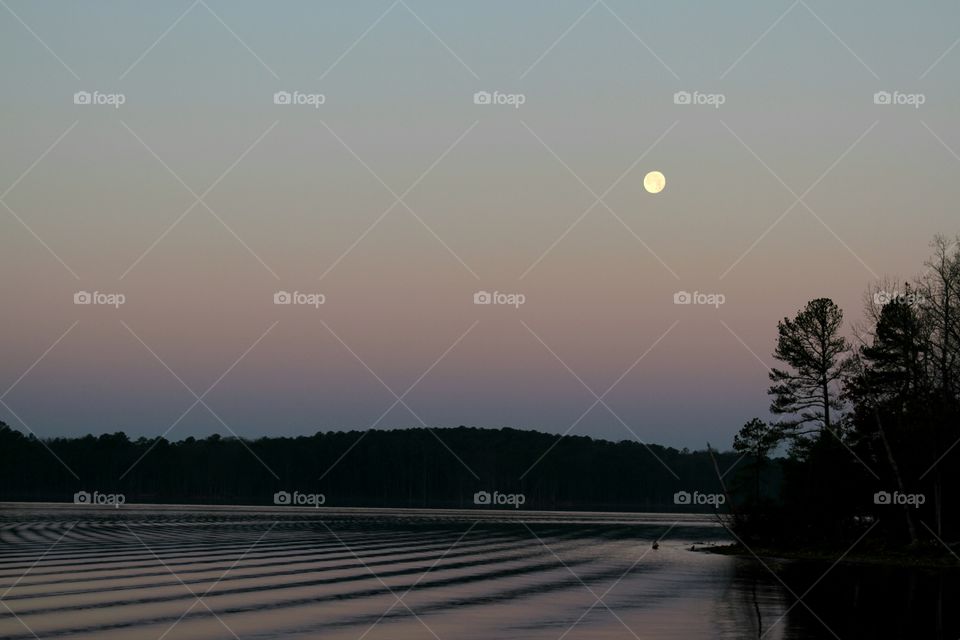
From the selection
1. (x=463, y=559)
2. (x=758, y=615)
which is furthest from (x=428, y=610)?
(x=463, y=559)

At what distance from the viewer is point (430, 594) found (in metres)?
45.5

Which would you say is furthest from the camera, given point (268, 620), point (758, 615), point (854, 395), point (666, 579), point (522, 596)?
point (854, 395)

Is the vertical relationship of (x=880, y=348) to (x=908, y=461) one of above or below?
above

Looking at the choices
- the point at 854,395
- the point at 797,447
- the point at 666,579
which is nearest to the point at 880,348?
the point at 854,395

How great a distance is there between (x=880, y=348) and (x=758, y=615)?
43307 millimetres

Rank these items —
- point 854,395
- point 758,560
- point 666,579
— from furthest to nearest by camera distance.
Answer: point 854,395 < point 758,560 < point 666,579

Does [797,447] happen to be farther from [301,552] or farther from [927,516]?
[301,552]

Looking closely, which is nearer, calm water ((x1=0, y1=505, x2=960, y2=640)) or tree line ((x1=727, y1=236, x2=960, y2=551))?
calm water ((x1=0, y1=505, x2=960, y2=640))

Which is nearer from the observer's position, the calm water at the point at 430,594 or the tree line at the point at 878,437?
the calm water at the point at 430,594

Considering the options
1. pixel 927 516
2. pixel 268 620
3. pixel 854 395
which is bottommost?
pixel 268 620

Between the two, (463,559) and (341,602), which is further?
(463,559)

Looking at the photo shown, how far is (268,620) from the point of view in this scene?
1400 inches

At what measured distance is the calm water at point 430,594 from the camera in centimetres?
3423

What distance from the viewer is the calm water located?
3423 cm
